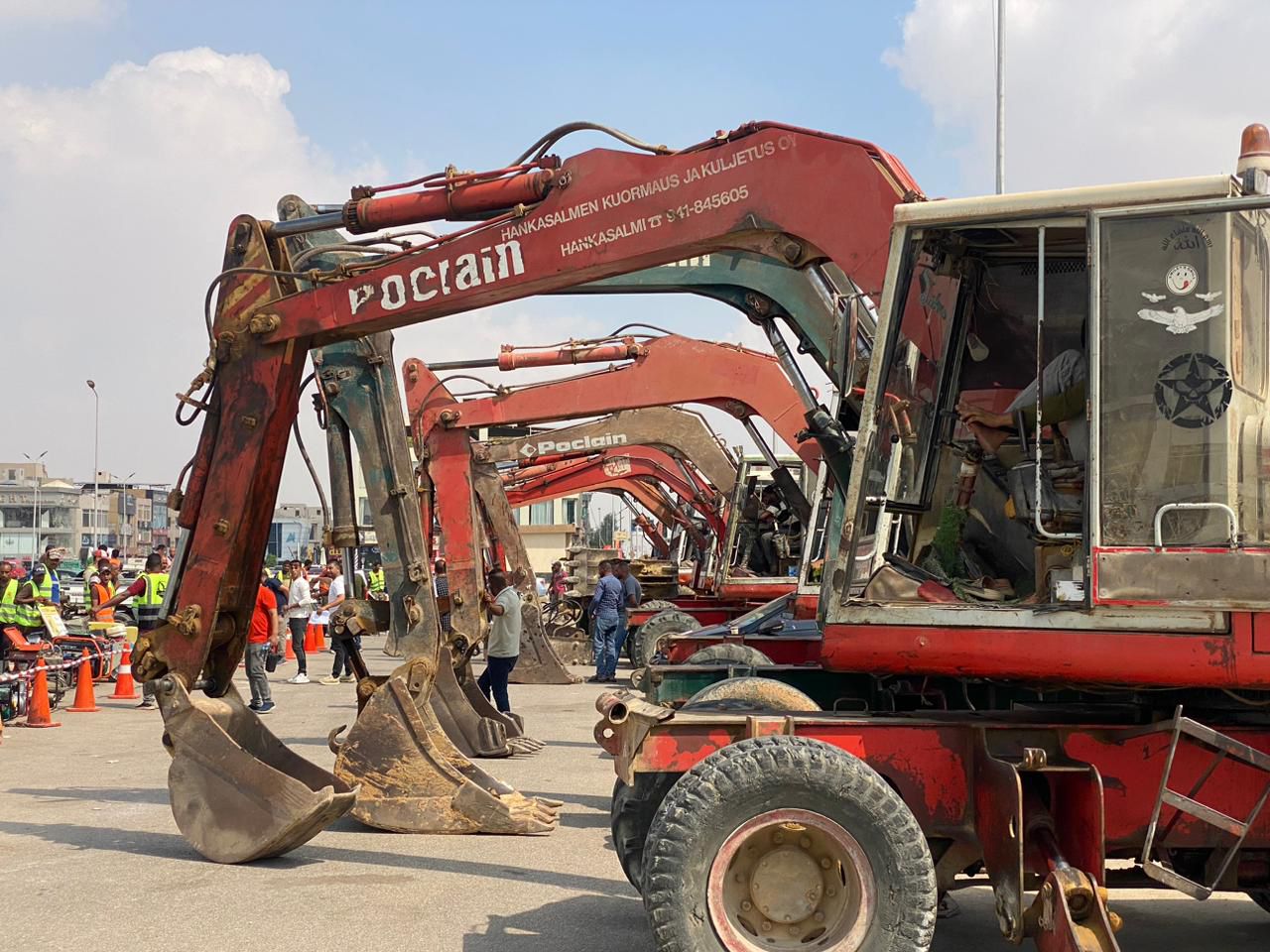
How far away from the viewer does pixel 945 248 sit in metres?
6.41

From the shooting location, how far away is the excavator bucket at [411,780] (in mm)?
9148

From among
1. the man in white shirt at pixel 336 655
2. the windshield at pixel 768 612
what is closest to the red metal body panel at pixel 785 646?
the windshield at pixel 768 612

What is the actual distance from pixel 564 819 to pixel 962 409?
489 centimetres

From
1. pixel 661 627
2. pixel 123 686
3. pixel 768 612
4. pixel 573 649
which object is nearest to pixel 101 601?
pixel 123 686

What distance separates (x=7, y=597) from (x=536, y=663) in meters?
7.84

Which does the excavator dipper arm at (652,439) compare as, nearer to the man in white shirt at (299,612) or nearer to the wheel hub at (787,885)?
the man in white shirt at (299,612)

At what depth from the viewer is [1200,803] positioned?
5.58 metres

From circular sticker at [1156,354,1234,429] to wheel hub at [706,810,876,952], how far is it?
205cm

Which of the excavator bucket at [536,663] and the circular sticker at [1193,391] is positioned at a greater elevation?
the circular sticker at [1193,391]

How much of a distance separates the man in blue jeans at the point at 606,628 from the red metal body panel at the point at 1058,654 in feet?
53.6

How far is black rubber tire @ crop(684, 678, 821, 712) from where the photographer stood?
676 cm

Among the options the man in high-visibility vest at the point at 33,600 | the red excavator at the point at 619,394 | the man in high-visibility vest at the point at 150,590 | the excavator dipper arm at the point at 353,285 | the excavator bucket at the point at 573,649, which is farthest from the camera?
the excavator bucket at the point at 573,649

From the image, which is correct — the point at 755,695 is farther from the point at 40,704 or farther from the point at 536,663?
the point at 536,663

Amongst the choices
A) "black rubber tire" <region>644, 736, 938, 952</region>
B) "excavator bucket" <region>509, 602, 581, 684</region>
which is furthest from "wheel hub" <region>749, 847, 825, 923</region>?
"excavator bucket" <region>509, 602, 581, 684</region>
